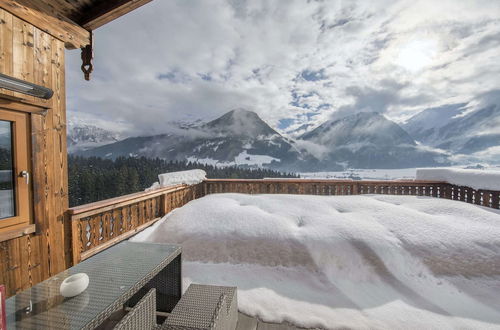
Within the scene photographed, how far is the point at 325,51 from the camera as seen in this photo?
8578 millimetres

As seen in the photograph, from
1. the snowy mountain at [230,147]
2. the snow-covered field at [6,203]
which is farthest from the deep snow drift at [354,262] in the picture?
the snowy mountain at [230,147]

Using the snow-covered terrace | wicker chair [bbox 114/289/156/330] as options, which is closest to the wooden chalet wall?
the snow-covered terrace

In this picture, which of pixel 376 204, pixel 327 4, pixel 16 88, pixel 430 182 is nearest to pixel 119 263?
pixel 16 88

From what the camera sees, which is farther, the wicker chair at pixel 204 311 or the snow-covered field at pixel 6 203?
the snow-covered field at pixel 6 203

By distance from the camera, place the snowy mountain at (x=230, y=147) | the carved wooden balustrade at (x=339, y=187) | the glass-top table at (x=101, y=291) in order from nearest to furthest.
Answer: the glass-top table at (x=101, y=291) < the carved wooden balustrade at (x=339, y=187) < the snowy mountain at (x=230, y=147)

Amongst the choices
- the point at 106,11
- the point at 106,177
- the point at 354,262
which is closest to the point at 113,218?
the point at 106,11

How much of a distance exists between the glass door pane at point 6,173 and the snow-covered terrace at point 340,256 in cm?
65

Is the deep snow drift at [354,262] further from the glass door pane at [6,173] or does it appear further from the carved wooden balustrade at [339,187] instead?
the carved wooden balustrade at [339,187]

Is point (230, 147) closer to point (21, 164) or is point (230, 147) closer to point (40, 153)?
point (40, 153)

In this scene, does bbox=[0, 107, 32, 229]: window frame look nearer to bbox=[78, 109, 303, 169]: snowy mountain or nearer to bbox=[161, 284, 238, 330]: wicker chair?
bbox=[161, 284, 238, 330]: wicker chair

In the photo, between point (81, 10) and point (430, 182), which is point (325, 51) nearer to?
point (430, 182)

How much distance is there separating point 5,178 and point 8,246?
28.0 inches

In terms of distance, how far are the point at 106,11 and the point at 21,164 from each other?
2.32 meters

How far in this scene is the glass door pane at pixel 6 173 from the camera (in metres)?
2.06
